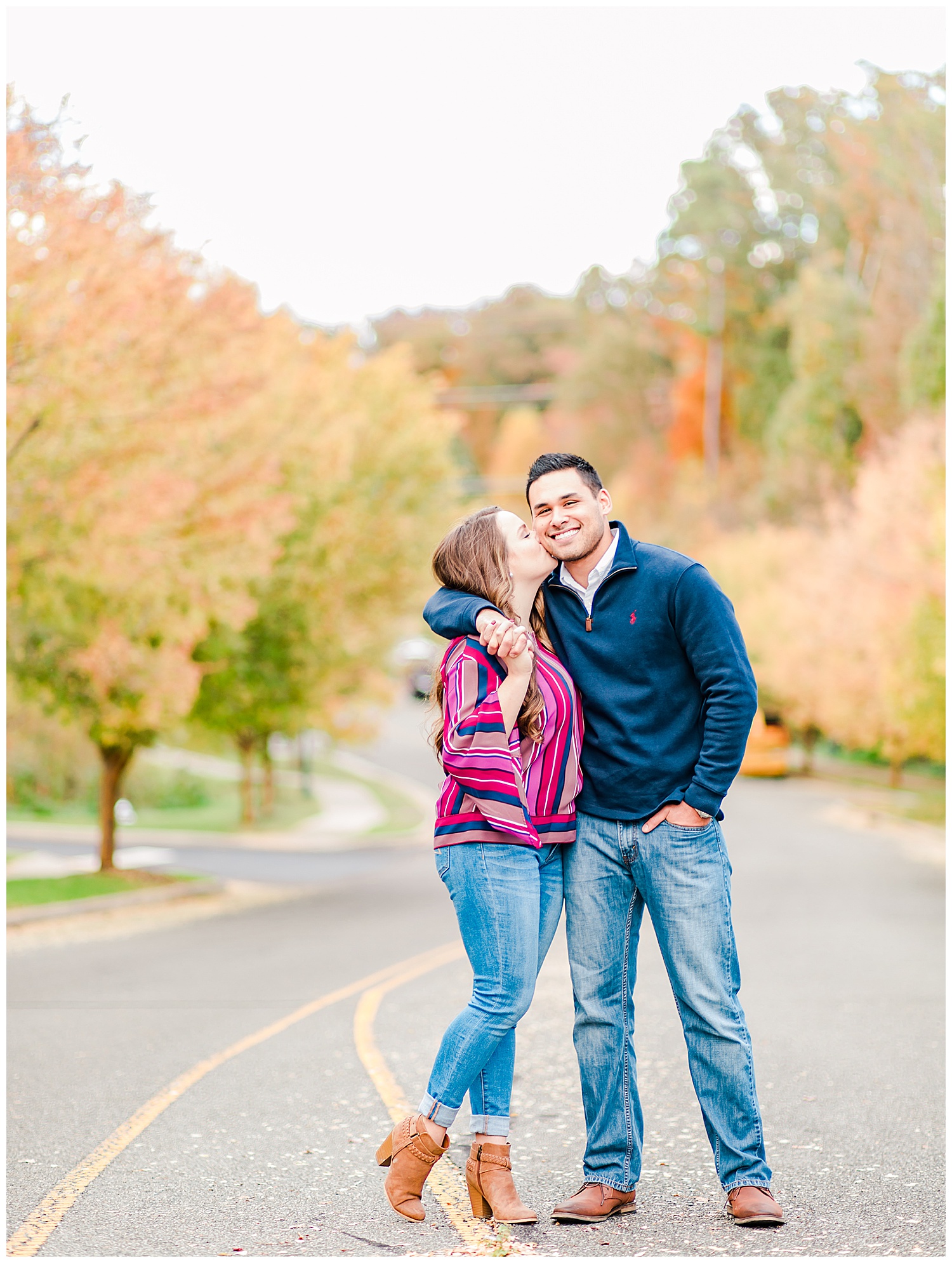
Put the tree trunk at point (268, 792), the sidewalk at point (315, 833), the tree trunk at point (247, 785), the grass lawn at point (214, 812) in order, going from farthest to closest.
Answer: the tree trunk at point (268, 792)
the grass lawn at point (214, 812)
the tree trunk at point (247, 785)
the sidewalk at point (315, 833)

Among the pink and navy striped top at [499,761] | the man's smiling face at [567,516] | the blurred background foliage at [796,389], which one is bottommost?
the pink and navy striped top at [499,761]

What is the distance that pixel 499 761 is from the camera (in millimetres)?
3914

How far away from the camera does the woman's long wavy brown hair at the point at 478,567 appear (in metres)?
4.11

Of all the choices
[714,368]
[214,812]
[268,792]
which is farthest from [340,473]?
[714,368]

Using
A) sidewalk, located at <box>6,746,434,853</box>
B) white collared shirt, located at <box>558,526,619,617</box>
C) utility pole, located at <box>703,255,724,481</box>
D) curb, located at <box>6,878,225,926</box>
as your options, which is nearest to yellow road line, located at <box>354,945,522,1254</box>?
white collared shirt, located at <box>558,526,619,617</box>

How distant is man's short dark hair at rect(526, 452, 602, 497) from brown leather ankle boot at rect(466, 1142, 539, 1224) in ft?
6.56

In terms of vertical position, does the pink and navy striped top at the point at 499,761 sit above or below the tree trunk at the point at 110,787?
above

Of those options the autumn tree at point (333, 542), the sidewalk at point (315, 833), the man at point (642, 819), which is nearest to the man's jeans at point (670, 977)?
the man at point (642, 819)

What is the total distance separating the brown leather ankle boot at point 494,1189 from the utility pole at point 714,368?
189 feet

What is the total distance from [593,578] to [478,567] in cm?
37

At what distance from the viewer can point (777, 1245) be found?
12.6 feet

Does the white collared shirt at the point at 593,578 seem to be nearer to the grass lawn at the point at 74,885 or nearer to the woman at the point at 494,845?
the woman at the point at 494,845

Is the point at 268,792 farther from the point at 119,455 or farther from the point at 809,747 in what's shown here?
the point at 119,455

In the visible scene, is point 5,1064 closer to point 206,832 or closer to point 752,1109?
point 752,1109
